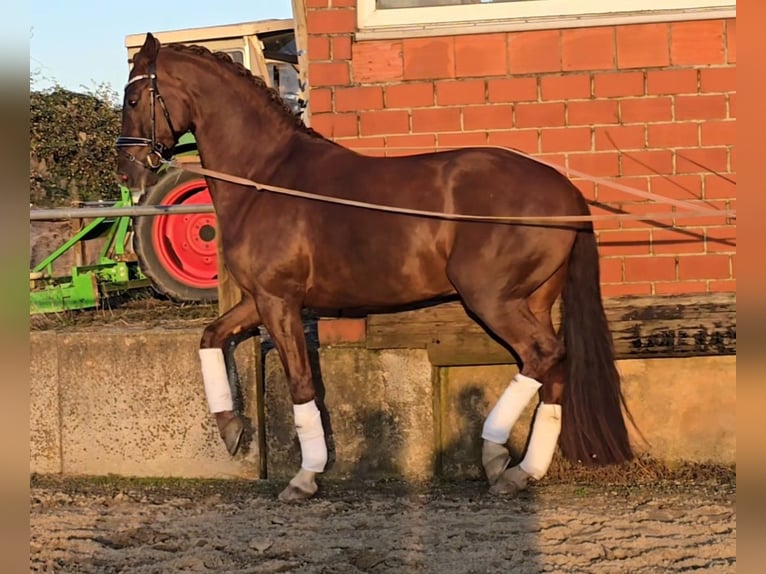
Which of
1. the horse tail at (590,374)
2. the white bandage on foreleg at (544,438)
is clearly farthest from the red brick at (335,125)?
the white bandage on foreleg at (544,438)

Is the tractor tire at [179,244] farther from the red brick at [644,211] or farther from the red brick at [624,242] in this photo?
the red brick at [644,211]

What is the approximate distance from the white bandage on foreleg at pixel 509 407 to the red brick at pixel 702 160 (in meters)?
1.54

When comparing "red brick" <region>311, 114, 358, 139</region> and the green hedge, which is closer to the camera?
"red brick" <region>311, 114, 358, 139</region>

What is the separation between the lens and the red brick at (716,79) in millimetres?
4812

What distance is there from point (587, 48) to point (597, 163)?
24.7 inches

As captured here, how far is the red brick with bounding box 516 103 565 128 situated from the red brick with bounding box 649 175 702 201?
65 cm

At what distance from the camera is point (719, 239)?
4871mm

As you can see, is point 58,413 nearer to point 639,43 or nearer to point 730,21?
point 639,43

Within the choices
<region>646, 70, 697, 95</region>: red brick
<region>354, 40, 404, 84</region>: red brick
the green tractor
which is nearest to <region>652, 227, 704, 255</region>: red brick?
<region>646, 70, 697, 95</region>: red brick

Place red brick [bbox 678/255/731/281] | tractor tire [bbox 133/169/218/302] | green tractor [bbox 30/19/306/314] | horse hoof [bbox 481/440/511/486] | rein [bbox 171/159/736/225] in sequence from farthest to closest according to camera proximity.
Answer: tractor tire [bbox 133/169/218/302] → green tractor [bbox 30/19/306/314] → red brick [bbox 678/255/731/281] → horse hoof [bbox 481/440/511/486] → rein [bbox 171/159/736/225]

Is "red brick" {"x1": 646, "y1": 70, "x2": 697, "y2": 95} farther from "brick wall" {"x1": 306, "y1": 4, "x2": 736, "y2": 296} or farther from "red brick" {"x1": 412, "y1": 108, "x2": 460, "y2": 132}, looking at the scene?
"red brick" {"x1": 412, "y1": 108, "x2": 460, "y2": 132}

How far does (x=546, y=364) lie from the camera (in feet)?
14.0

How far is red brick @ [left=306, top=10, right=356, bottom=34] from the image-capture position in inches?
195
